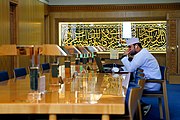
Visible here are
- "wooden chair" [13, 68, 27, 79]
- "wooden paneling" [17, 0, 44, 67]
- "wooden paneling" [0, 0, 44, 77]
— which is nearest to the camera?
"wooden chair" [13, 68, 27, 79]

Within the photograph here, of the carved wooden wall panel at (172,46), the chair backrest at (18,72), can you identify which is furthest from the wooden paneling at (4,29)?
the carved wooden wall panel at (172,46)

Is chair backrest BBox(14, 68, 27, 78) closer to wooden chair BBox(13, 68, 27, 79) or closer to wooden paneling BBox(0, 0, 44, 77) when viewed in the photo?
wooden chair BBox(13, 68, 27, 79)

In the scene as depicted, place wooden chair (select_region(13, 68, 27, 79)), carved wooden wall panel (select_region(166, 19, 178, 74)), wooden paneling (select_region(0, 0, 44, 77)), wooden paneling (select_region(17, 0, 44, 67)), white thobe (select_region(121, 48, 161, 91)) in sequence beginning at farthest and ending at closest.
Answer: carved wooden wall panel (select_region(166, 19, 178, 74))
wooden paneling (select_region(17, 0, 44, 67))
wooden paneling (select_region(0, 0, 44, 77))
white thobe (select_region(121, 48, 161, 91))
wooden chair (select_region(13, 68, 27, 79))

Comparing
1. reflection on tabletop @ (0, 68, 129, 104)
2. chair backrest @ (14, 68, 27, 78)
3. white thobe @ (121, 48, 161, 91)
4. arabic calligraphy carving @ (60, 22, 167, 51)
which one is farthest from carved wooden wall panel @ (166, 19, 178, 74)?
reflection on tabletop @ (0, 68, 129, 104)

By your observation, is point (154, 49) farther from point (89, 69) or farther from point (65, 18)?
point (89, 69)

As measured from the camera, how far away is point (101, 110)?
272cm

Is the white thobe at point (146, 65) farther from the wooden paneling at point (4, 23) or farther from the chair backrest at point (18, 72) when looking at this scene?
the wooden paneling at point (4, 23)

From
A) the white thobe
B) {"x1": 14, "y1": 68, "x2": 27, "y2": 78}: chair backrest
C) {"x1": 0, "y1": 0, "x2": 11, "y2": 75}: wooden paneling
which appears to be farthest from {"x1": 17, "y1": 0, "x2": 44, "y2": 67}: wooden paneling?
the white thobe

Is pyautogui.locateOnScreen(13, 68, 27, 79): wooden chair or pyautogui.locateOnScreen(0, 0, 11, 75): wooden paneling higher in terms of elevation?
pyautogui.locateOnScreen(0, 0, 11, 75): wooden paneling

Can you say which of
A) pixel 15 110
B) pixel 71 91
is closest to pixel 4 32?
pixel 71 91

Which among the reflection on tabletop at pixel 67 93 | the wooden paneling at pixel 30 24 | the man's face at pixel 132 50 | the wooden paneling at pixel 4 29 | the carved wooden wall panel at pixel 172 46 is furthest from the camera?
the carved wooden wall panel at pixel 172 46

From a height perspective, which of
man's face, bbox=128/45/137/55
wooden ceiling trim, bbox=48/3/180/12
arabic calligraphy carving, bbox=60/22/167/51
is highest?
wooden ceiling trim, bbox=48/3/180/12

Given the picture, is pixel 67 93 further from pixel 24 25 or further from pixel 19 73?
pixel 24 25

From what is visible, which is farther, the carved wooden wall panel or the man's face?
the carved wooden wall panel
